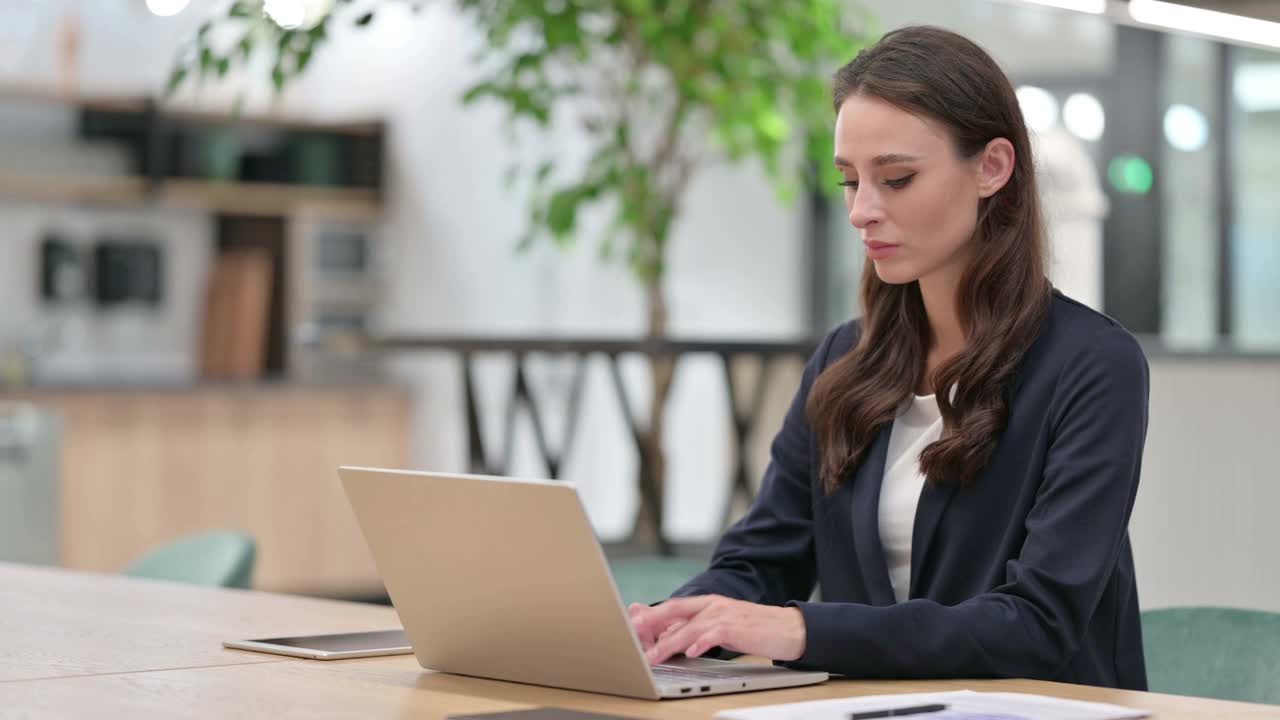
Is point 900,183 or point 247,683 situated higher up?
point 900,183

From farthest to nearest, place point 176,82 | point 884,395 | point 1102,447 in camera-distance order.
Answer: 1. point 176,82
2. point 884,395
3. point 1102,447

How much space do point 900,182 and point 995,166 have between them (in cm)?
13

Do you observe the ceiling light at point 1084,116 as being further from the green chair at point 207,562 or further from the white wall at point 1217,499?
the green chair at point 207,562

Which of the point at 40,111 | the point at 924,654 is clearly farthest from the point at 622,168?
the point at 40,111

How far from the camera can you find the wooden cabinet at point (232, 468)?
6891 millimetres

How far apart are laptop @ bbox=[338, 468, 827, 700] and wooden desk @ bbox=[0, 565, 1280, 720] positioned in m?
0.02

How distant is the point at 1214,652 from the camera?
1.93 metres

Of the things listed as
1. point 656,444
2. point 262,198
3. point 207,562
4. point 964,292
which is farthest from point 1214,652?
point 262,198

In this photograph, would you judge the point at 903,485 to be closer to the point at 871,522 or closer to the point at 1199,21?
the point at 871,522

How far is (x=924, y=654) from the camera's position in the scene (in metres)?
1.64

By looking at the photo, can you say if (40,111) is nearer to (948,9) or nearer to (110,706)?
(948,9)

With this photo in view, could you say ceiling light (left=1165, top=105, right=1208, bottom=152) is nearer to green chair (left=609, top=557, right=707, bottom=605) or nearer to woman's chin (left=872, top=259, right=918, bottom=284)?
green chair (left=609, top=557, right=707, bottom=605)

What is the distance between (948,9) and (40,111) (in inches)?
147

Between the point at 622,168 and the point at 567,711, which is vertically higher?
the point at 622,168
